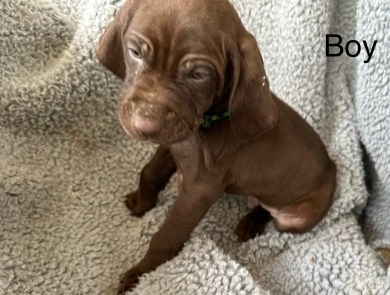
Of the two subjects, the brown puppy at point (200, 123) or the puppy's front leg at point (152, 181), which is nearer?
the brown puppy at point (200, 123)

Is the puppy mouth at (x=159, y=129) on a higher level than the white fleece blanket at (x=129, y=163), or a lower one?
higher

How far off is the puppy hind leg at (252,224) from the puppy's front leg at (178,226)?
0.34 meters

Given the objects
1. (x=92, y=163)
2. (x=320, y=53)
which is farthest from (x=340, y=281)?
(x=92, y=163)

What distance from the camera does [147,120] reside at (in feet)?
5.00

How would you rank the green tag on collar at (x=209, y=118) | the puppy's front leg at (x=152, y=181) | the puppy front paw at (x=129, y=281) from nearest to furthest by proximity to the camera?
the green tag on collar at (x=209, y=118)
the puppy front paw at (x=129, y=281)
the puppy's front leg at (x=152, y=181)

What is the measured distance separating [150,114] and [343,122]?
134cm

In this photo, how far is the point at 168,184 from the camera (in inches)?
100

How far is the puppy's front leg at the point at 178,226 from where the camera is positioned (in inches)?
77.7

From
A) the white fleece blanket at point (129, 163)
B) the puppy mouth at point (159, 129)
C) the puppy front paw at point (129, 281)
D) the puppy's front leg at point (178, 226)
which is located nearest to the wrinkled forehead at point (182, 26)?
the puppy mouth at point (159, 129)

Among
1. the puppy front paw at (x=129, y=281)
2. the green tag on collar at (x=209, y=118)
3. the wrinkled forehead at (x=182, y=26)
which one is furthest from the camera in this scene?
the puppy front paw at (x=129, y=281)

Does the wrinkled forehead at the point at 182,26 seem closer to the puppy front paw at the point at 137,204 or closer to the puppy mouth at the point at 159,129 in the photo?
the puppy mouth at the point at 159,129

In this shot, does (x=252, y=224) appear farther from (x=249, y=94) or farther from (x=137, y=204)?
(x=249, y=94)

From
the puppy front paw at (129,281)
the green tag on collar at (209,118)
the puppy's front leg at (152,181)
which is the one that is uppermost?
the green tag on collar at (209,118)

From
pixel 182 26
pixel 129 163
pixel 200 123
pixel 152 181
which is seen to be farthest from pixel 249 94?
pixel 129 163
